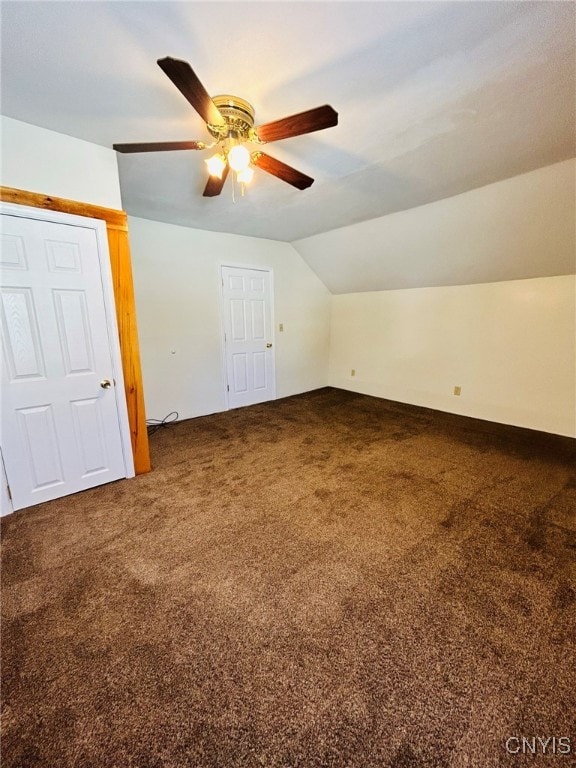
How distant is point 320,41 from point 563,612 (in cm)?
283

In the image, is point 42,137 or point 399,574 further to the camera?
point 42,137

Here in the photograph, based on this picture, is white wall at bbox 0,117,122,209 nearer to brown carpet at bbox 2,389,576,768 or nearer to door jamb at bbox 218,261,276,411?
door jamb at bbox 218,261,276,411

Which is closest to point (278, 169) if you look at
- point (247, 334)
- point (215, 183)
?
point (215, 183)

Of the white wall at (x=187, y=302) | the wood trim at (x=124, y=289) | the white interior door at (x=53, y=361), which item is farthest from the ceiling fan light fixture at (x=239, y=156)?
the white wall at (x=187, y=302)

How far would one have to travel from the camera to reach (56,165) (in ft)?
6.54

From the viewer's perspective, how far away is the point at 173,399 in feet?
12.8

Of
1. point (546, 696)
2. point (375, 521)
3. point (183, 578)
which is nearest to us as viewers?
point (546, 696)

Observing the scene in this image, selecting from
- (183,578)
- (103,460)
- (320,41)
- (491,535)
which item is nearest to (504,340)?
(491,535)

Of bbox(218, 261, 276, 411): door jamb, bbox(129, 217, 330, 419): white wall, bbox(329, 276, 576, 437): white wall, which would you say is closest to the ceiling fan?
bbox(129, 217, 330, 419): white wall

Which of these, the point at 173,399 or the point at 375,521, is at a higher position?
the point at 173,399

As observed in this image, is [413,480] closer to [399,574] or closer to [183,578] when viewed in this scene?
[399,574]

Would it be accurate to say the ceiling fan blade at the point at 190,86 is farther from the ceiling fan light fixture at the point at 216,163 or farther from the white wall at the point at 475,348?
the white wall at the point at 475,348

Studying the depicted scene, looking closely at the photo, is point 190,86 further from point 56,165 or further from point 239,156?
point 56,165

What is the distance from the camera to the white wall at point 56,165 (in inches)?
73.2
